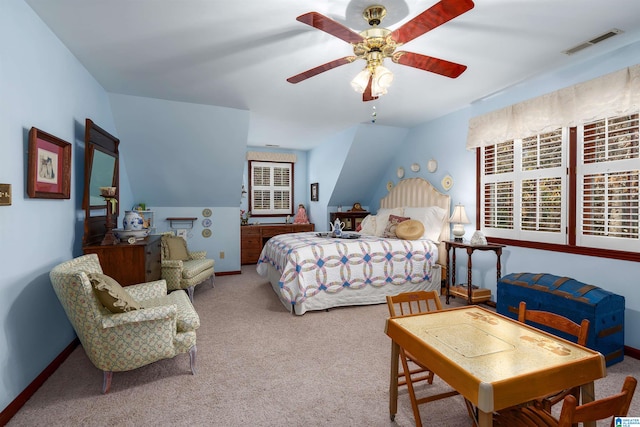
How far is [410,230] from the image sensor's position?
4.36m

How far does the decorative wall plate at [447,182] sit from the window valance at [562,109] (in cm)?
59

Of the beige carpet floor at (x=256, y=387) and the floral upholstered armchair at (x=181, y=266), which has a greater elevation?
the floral upholstered armchair at (x=181, y=266)

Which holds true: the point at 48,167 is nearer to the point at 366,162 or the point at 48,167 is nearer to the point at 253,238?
the point at 253,238

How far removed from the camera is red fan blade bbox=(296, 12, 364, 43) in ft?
5.43

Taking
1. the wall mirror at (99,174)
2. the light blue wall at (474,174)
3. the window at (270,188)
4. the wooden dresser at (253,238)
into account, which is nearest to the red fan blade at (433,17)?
the light blue wall at (474,174)

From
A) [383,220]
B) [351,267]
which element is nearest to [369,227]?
[383,220]

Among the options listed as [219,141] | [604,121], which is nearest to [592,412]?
[604,121]

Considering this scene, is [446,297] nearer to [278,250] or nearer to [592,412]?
[278,250]

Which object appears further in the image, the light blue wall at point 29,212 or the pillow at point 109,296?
the pillow at point 109,296

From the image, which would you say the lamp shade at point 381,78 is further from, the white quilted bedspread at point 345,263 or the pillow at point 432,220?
the pillow at point 432,220

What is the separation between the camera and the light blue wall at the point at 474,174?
2.67 m

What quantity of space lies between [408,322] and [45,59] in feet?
10.3

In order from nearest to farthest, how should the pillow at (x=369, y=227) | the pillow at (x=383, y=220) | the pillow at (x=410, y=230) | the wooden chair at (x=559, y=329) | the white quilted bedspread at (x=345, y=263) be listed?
the wooden chair at (x=559, y=329) < the white quilted bedspread at (x=345, y=263) < the pillow at (x=410, y=230) < the pillow at (x=383, y=220) < the pillow at (x=369, y=227)

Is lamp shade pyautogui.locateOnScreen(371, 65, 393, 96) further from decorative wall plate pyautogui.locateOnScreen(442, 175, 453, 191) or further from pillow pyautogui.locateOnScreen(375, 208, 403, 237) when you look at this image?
pillow pyautogui.locateOnScreen(375, 208, 403, 237)
